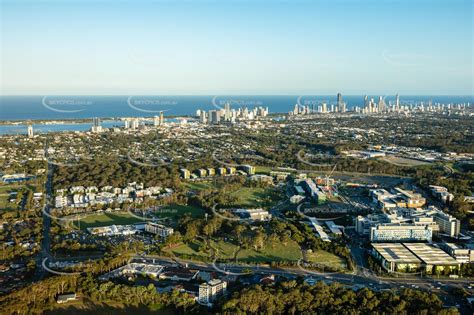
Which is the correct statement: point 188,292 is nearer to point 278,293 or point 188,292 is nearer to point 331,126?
point 278,293

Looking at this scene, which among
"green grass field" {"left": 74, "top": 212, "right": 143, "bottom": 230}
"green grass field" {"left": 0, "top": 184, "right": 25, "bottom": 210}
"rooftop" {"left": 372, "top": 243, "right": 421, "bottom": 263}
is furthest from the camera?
"green grass field" {"left": 0, "top": 184, "right": 25, "bottom": 210}

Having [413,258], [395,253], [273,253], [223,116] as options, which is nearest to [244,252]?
[273,253]

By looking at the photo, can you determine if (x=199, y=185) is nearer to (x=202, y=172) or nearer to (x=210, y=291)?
(x=202, y=172)

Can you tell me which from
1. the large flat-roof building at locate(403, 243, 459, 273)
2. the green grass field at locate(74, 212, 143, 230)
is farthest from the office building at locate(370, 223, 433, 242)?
the green grass field at locate(74, 212, 143, 230)

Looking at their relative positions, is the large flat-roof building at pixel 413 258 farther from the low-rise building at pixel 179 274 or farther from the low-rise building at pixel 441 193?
the low-rise building at pixel 441 193

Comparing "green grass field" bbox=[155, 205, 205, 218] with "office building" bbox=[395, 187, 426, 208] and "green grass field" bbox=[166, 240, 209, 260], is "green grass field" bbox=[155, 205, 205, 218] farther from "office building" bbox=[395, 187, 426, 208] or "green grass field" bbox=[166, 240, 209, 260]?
"office building" bbox=[395, 187, 426, 208]
